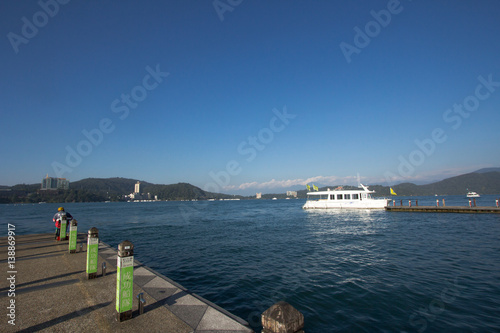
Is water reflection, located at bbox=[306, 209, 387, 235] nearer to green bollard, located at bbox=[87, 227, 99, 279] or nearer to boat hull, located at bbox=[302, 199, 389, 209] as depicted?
boat hull, located at bbox=[302, 199, 389, 209]

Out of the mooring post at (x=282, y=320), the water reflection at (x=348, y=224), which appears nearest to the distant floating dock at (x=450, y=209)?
the water reflection at (x=348, y=224)

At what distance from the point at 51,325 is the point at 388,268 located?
13.9 meters

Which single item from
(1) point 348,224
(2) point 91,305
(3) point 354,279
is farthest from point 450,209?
(2) point 91,305

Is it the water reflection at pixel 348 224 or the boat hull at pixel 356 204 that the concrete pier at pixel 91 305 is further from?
the boat hull at pixel 356 204

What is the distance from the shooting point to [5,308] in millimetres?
5668

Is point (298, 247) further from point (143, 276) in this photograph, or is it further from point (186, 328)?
point (186, 328)

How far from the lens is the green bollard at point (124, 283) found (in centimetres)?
495

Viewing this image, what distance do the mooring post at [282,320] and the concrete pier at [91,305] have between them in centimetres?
131

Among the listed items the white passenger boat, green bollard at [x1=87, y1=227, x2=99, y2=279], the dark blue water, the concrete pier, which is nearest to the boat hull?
the white passenger boat

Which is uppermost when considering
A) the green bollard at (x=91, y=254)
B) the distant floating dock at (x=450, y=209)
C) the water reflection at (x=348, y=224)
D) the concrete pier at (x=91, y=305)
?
the green bollard at (x=91, y=254)

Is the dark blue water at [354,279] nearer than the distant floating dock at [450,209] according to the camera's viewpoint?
Yes

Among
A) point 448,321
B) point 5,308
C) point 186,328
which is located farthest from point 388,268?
point 5,308

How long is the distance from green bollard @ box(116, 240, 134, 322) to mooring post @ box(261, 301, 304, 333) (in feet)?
10.5

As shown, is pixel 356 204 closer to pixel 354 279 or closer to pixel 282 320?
pixel 354 279
